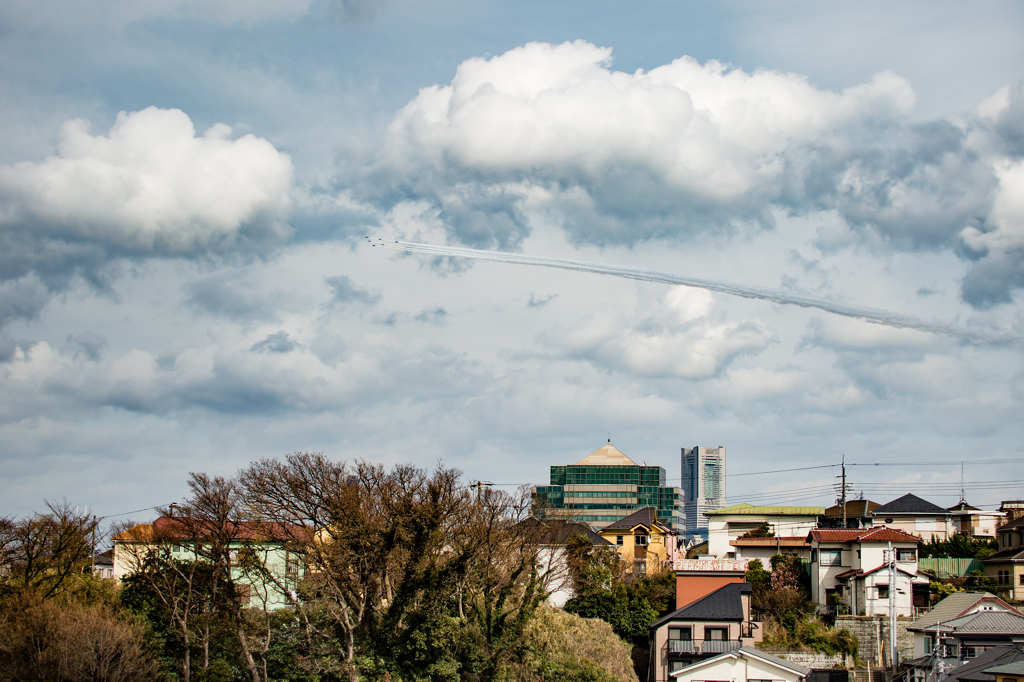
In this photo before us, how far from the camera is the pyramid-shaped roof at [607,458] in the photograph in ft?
562

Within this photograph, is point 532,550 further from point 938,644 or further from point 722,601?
point 938,644

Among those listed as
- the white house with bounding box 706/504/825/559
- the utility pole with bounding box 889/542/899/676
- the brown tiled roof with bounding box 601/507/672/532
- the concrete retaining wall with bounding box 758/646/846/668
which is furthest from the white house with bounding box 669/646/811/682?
the brown tiled roof with bounding box 601/507/672/532

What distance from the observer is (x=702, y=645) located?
171 feet

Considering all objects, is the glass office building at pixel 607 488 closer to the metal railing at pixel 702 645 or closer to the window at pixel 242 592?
the metal railing at pixel 702 645

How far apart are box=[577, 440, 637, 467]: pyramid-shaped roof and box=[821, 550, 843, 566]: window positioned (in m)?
112

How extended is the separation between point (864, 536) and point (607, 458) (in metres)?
116

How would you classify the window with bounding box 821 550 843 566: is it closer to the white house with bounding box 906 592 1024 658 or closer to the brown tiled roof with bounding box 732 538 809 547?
the brown tiled roof with bounding box 732 538 809 547

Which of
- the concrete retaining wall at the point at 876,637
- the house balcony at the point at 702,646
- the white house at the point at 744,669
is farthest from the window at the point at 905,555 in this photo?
the house balcony at the point at 702,646

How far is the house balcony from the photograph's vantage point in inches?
2028

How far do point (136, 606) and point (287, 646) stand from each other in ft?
30.6

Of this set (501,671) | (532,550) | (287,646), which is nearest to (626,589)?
(532,550)

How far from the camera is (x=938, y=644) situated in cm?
4069

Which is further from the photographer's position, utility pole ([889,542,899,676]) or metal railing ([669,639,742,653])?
metal railing ([669,639,742,653])

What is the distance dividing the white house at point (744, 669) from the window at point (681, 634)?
4.27 m
